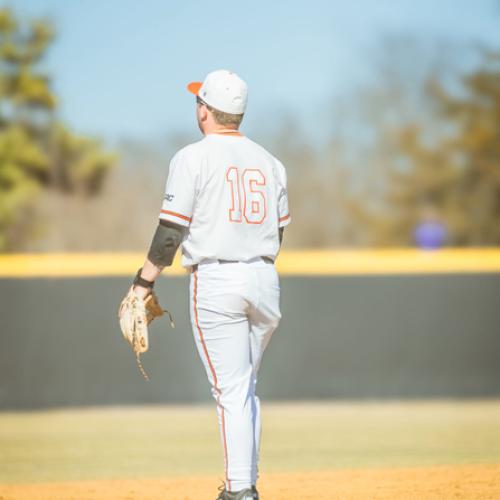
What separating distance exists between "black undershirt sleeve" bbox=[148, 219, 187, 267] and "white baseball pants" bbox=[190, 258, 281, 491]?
14cm

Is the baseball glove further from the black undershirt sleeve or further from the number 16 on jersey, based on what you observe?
the number 16 on jersey

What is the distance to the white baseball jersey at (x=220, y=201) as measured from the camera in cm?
403

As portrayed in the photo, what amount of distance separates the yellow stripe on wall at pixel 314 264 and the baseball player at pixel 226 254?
498 cm

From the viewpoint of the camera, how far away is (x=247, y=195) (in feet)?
13.5

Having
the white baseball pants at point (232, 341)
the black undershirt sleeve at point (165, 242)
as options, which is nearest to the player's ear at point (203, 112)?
the black undershirt sleeve at point (165, 242)

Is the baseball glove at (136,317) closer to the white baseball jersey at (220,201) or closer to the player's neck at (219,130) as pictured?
the white baseball jersey at (220,201)

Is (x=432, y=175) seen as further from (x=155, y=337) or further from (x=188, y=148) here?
(x=188, y=148)

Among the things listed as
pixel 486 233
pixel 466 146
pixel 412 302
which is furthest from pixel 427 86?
pixel 412 302

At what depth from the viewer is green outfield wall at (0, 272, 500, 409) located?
8.91m

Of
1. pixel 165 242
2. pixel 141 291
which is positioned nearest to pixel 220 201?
pixel 165 242

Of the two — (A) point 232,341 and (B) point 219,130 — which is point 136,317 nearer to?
(A) point 232,341

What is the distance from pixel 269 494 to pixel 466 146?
24713 millimetres

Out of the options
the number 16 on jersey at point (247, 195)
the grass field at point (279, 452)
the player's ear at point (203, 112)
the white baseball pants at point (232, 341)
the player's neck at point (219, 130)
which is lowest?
the grass field at point (279, 452)

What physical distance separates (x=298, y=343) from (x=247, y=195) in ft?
17.3
